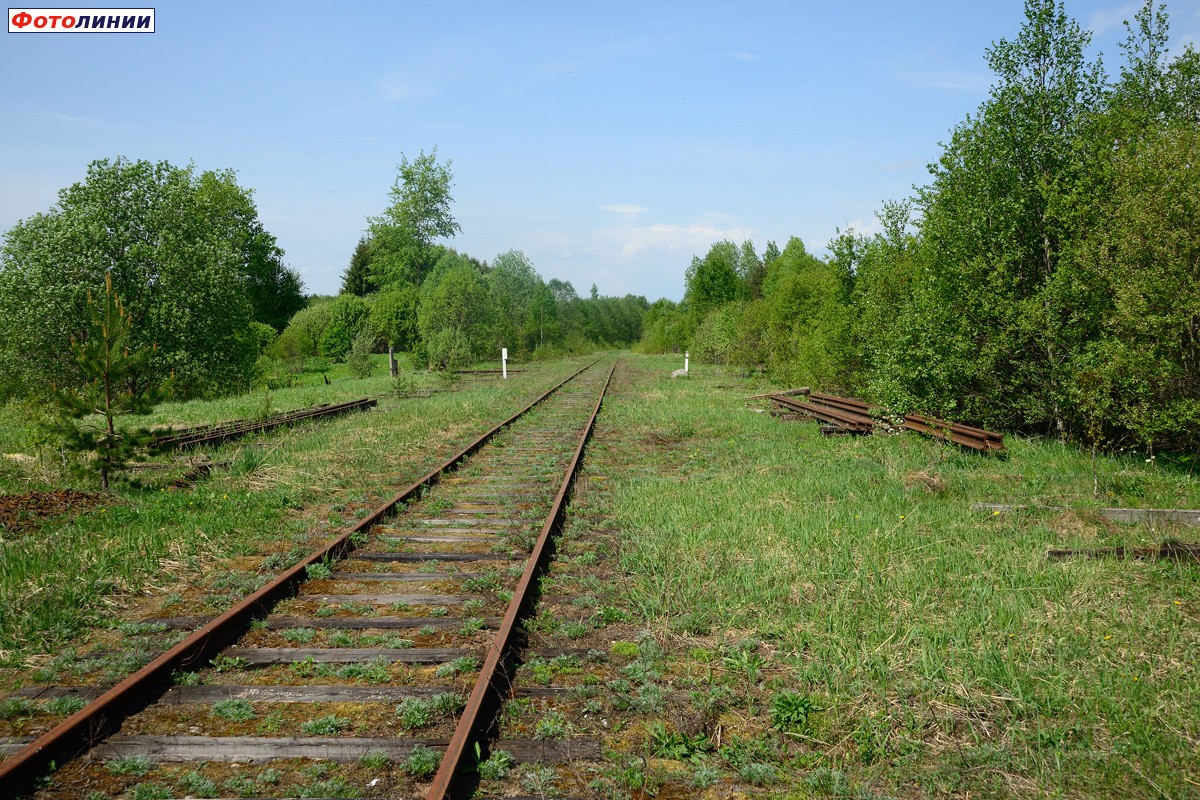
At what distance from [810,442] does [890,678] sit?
31.2 ft

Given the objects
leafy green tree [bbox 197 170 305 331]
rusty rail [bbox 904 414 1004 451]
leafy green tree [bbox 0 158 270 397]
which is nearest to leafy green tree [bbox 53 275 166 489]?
rusty rail [bbox 904 414 1004 451]

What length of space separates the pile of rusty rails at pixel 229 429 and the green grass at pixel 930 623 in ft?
24.3

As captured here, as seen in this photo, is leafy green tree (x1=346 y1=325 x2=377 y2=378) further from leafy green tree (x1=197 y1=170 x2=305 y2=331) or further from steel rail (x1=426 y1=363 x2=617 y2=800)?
steel rail (x1=426 y1=363 x2=617 y2=800)

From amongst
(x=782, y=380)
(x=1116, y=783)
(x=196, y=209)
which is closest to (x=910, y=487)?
(x=1116, y=783)

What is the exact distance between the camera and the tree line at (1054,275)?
997 centimetres

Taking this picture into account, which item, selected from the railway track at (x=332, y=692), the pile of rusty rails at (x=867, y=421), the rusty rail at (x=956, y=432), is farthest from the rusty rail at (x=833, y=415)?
the railway track at (x=332, y=692)

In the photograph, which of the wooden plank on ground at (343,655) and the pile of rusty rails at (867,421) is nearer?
the wooden plank on ground at (343,655)

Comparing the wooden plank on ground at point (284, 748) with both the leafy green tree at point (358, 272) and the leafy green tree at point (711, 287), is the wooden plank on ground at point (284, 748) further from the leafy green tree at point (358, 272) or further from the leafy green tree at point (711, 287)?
the leafy green tree at point (358, 272)

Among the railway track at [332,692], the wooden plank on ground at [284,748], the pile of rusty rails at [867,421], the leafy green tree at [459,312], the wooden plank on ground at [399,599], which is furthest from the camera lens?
the leafy green tree at [459,312]

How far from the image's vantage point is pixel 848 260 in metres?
20.7

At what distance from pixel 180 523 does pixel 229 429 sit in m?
6.94

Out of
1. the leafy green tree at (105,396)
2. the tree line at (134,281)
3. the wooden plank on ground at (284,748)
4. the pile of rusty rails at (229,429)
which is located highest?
the tree line at (134,281)

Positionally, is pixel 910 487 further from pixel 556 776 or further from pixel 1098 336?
pixel 556 776

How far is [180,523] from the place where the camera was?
7656 millimetres
